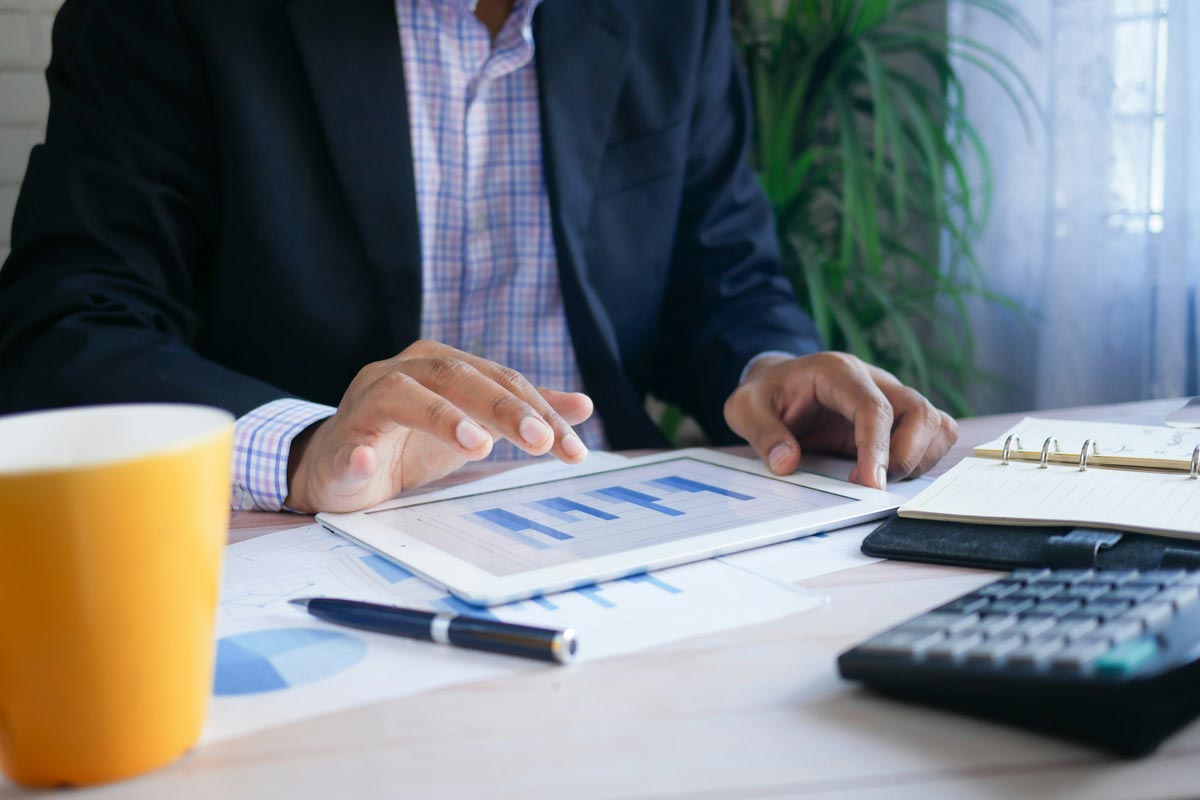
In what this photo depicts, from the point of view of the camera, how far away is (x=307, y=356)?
1.16 meters

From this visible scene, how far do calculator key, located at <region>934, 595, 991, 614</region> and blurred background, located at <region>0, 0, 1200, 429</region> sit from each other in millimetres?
1375

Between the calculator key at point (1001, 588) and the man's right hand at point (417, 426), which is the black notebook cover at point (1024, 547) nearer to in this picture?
the calculator key at point (1001, 588)

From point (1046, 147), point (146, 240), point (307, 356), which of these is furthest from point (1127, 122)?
point (146, 240)

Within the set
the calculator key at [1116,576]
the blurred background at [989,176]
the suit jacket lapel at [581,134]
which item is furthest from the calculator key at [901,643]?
the blurred background at [989,176]

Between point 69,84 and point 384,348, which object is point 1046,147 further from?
point 69,84

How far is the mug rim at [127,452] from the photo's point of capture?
33 centimetres

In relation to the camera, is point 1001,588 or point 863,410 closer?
point 1001,588

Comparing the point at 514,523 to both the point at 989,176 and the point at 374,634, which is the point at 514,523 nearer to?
the point at 374,634

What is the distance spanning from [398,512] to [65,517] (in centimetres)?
40

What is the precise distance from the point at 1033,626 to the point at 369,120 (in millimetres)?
890

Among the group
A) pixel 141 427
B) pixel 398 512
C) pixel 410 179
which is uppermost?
pixel 410 179

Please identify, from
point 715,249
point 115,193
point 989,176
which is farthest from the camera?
point 989,176

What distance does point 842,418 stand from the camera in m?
0.89

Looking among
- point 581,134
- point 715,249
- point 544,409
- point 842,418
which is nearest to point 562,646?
point 544,409
